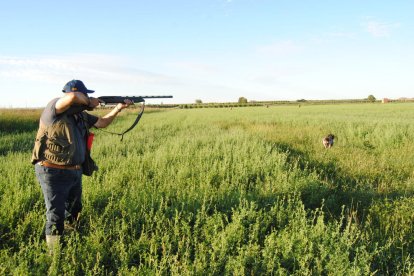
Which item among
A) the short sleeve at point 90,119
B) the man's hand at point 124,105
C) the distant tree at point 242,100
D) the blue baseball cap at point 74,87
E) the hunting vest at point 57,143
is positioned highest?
the distant tree at point 242,100

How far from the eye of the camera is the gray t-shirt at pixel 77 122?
11.0 feet

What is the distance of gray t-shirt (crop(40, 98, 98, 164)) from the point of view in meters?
3.36

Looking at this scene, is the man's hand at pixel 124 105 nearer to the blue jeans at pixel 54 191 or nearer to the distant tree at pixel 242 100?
the blue jeans at pixel 54 191

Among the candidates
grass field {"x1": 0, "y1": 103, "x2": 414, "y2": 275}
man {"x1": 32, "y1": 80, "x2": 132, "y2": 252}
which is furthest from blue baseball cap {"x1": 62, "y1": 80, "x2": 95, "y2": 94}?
grass field {"x1": 0, "y1": 103, "x2": 414, "y2": 275}

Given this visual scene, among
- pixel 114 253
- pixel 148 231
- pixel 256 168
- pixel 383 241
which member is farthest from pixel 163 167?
pixel 383 241

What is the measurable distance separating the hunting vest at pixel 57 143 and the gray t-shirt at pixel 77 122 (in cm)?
5

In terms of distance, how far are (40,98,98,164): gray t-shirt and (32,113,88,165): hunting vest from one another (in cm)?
5

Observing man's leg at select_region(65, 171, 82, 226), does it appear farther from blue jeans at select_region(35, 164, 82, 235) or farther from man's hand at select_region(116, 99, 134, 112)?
man's hand at select_region(116, 99, 134, 112)

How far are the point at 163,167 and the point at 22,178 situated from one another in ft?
9.06

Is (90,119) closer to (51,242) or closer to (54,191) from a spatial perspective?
(54,191)

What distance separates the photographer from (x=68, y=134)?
138 inches

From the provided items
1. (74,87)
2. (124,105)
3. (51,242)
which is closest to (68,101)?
(74,87)

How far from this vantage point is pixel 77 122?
3793 mm

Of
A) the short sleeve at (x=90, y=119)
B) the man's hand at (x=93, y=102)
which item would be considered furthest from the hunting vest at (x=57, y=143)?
the short sleeve at (x=90, y=119)
